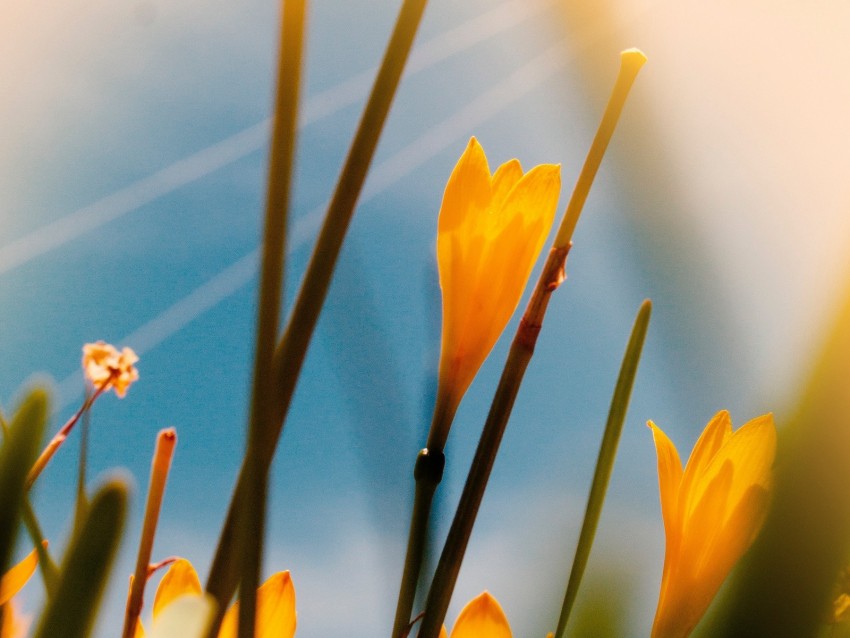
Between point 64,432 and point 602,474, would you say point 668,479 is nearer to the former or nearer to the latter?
point 602,474

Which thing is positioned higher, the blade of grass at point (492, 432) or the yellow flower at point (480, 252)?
the yellow flower at point (480, 252)

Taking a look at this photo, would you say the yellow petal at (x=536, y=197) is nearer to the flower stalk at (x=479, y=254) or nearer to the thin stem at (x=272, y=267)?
the flower stalk at (x=479, y=254)

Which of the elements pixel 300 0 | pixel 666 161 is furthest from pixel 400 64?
pixel 666 161

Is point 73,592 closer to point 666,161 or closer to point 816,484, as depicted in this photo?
point 816,484

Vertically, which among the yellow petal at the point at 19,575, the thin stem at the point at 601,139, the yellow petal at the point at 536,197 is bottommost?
the yellow petal at the point at 19,575

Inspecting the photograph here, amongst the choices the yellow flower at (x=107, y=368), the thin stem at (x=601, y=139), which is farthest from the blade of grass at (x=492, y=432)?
the yellow flower at (x=107, y=368)

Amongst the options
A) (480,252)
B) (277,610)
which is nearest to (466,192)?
(480,252)
